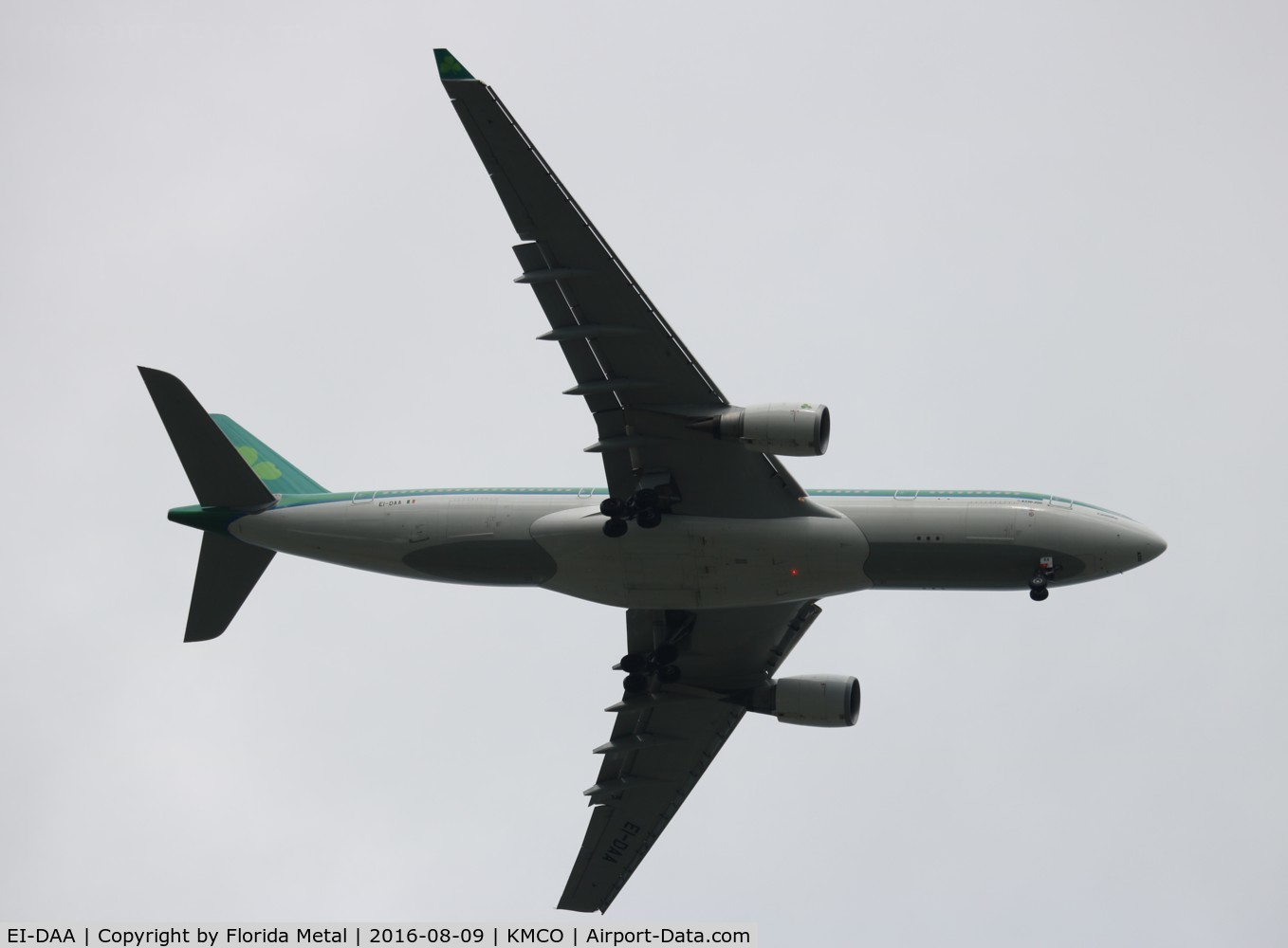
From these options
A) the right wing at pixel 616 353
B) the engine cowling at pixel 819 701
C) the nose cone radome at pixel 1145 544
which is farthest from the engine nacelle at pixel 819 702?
the nose cone radome at pixel 1145 544

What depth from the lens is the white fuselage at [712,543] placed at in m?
43.9

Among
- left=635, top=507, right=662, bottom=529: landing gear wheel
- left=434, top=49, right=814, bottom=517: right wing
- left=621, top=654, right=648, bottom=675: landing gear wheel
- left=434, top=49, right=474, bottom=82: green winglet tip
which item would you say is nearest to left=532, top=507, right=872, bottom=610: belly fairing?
left=635, top=507, right=662, bottom=529: landing gear wheel

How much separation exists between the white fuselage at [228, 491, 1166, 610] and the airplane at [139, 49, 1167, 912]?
0.17 ft

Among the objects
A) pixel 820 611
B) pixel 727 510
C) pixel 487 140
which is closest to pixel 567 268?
pixel 487 140

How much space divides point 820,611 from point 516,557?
10571mm

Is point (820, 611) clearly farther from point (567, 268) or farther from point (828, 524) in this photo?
point (567, 268)

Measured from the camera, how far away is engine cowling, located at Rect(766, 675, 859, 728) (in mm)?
49906

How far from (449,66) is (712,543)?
14.5m

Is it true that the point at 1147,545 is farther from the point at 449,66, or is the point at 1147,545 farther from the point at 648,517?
the point at 449,66

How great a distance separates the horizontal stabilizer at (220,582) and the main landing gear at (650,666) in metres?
11.3

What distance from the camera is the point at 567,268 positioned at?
4138 centimetres

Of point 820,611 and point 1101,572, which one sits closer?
point 1101,572

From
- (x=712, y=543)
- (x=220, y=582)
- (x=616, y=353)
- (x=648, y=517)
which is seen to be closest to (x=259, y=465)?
(x=220, y=582)

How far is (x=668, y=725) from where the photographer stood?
53062mm
